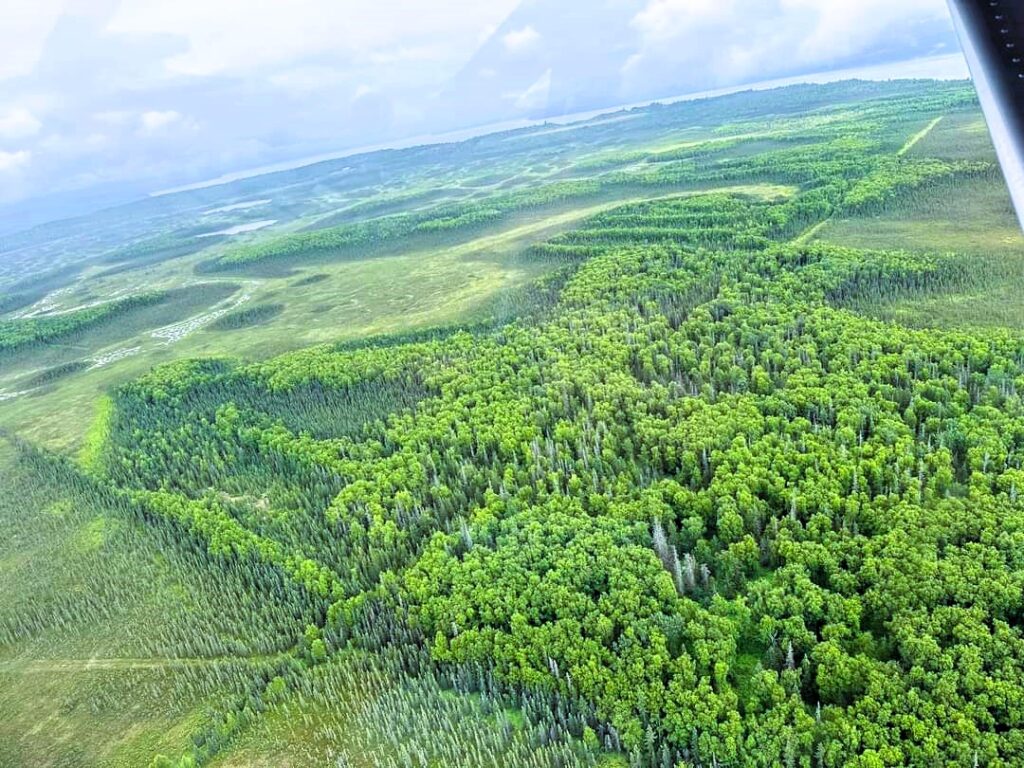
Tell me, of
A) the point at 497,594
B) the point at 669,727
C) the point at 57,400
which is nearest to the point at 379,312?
the point at 57,400

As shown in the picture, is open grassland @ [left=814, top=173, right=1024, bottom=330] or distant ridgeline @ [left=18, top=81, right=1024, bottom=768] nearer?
distant ridgeline @ [left=18, top=81, right=1024, bottom=768]

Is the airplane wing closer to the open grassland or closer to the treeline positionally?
the open grassland

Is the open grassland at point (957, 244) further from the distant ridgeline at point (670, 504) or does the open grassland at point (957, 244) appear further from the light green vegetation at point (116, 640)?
the light green vegetation at point (116, 640)

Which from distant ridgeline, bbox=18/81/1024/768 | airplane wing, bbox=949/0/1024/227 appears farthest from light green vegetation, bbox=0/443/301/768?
airplane wing, bbox=949/0/1024/227

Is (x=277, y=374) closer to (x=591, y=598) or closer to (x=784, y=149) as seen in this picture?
(x=591, y=598)

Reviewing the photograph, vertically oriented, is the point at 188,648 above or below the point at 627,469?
below

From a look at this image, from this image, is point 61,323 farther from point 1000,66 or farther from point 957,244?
point 1000,66
